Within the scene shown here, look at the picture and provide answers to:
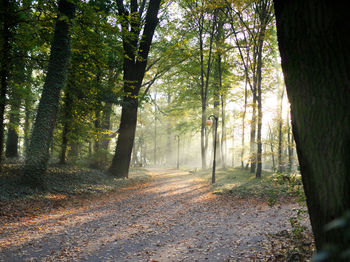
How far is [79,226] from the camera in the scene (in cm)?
593

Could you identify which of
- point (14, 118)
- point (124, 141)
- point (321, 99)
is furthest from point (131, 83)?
point (321, 99)

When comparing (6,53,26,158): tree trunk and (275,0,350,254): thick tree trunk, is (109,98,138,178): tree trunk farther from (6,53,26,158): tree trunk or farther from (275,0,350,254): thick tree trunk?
(275,0,350,254): thick tree trunk

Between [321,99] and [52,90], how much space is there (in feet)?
31.5

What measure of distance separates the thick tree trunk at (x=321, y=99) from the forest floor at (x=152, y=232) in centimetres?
219

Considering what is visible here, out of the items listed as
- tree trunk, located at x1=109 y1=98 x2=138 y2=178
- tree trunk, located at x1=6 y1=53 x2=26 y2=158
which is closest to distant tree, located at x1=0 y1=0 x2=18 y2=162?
tree trunk, located at x1=6 y1=53 x2=26 y2=158

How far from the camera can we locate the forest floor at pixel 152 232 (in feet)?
13.9

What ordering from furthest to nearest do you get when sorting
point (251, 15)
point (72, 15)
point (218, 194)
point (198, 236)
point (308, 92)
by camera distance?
point (251, 15), point (218, 194), point (72, 15), point (198, 236), point (308, 92)

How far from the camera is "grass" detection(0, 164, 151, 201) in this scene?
24.7ft

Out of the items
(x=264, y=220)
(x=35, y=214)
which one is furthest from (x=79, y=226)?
(x=264, y=220)

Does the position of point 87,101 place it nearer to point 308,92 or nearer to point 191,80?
point 308,92

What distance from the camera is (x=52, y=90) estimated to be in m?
8.95

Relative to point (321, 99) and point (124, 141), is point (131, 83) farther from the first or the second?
point (321, 99)

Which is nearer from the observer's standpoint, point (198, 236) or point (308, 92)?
point (308, 92)

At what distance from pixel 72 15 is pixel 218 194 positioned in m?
10.5
